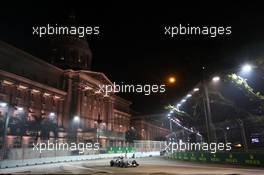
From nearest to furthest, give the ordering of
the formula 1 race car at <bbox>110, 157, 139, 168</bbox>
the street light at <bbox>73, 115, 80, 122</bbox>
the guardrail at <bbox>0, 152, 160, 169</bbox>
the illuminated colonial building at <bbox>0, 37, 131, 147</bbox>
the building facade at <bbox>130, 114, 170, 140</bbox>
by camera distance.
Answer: the formula 1 race car at <bbox>110, 157, 139, 168</bbox>
the guardrail at <bbox>0, 152, 160, 169</bbox>
the illuminated colonial building at <bbox>0, 37, 131, 147</bbox>
the street light at <bbox>73, 115, 80, 122</bbox>
the building facade at <bbox>130, 114, 170, 140</bbox>

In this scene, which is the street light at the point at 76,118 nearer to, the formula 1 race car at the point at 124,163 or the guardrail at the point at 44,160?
the guardrail at the point at 44,160

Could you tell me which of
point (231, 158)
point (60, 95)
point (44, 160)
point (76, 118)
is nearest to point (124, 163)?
point (231, 158)

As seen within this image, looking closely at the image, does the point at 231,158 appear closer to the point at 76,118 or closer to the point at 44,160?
the point at 44,160

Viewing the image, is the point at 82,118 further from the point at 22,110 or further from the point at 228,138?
the point at 228,138

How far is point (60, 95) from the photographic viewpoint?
271 feet

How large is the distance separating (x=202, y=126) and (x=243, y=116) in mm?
12844

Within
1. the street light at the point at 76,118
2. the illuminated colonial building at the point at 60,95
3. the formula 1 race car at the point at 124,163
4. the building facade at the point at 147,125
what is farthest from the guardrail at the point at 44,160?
the building facade at the point at 147,125

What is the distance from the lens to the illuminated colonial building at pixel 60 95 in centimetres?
6525

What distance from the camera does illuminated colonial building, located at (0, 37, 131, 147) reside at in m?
65.2

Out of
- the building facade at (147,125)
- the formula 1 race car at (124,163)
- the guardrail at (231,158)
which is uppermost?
the building facade at (147,125)

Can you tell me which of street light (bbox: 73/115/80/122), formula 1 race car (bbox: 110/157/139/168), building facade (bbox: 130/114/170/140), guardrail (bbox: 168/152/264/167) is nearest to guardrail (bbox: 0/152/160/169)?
formula 1 race car (bbox: 110/157/139/168)

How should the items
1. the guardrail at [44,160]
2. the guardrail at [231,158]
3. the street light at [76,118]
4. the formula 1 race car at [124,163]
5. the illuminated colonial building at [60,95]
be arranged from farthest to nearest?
1. the street light at [76,118]
2. the illuminated colonial building at [60,95]
3. the guardrail at [44,160]
4. the formula 1 race car at [124,163]
5. the guardrail at [231,158]

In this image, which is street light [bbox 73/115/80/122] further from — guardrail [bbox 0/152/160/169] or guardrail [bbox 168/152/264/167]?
guardrail [bbox 168/152/264/167]

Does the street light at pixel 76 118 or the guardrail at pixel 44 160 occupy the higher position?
the street light at pixel 76 118
